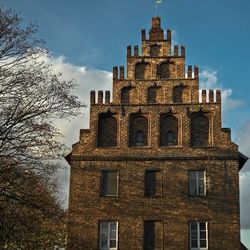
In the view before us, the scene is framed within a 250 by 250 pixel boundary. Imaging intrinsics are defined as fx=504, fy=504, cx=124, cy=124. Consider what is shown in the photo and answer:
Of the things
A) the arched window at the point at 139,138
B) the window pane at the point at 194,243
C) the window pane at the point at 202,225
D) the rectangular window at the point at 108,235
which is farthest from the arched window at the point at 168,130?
the window pane at the point at 194,243

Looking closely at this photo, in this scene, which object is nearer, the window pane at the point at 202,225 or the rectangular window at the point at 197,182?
the window pane at the point at 202,225

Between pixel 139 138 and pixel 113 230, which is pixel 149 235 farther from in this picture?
pixel 139 138

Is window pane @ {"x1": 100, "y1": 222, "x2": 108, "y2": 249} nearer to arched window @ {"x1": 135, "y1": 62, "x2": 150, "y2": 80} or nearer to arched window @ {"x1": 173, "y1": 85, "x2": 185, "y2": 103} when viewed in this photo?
arched window @ {"x1": 173, "y1": 85, "x2": 185, "y2": 103}

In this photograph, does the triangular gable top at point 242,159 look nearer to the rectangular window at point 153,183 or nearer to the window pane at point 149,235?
the rectangular window at point 153,183

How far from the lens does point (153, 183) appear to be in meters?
27.7

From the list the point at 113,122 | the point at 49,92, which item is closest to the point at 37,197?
the point at 49,92

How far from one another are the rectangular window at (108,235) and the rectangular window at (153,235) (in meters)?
1.61

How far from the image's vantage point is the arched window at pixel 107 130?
2867cm

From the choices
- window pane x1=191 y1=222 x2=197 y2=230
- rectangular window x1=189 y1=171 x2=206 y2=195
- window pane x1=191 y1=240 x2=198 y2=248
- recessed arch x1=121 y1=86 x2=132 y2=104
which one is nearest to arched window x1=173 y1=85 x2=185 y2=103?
recessed arch x1=121 y1=86 x2=132 y2=104

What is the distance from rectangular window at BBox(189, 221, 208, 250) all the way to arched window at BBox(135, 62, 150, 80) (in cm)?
910

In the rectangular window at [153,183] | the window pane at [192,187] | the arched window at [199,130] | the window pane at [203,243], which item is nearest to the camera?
the window pane at [203,243]

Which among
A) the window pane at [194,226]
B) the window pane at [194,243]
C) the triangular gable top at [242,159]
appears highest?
the triangular gable top at [242,159]

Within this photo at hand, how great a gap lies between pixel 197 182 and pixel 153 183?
240 centimetres

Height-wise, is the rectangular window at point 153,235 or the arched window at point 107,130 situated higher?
the arched window at point 107,130
